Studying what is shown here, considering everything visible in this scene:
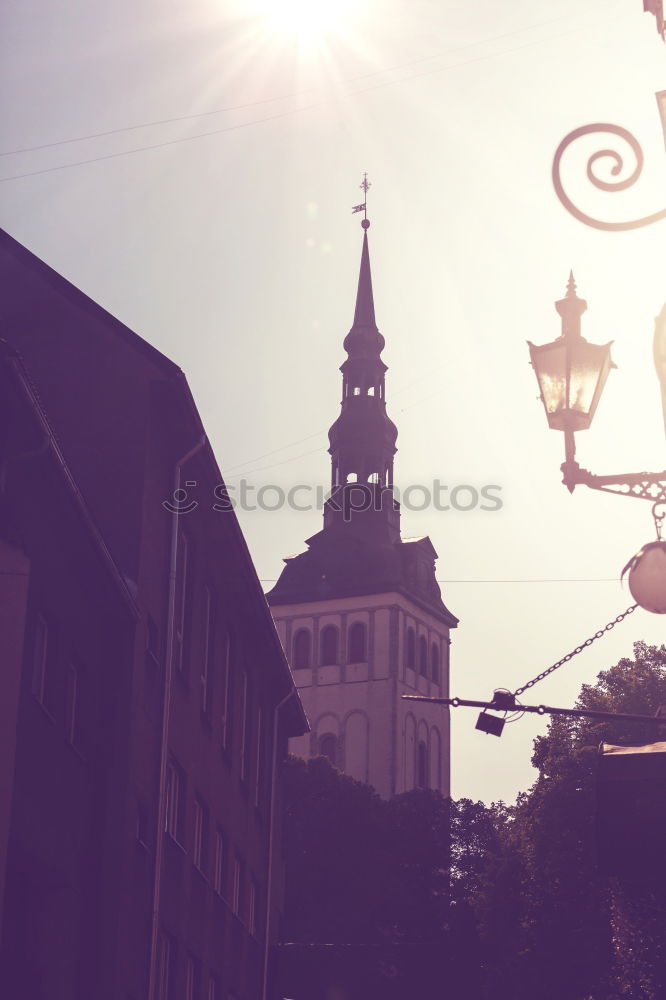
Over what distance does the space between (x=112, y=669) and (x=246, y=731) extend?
11.9 meters

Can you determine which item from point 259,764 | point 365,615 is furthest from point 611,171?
point 365,615

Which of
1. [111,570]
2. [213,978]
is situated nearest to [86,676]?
[111,570]

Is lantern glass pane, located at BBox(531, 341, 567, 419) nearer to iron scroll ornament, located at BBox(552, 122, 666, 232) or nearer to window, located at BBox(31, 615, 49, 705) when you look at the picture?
iron scroll ornament, located at BBox(552, 122, 666, 232)

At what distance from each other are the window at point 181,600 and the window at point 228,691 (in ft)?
12.6

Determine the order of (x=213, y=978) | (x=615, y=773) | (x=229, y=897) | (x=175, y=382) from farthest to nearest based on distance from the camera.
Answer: (x=229, y=897)
(x=213, y=978)
(x=175, y=382)
(x=615, y=773)

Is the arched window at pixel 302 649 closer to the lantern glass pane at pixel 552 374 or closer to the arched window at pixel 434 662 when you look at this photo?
the arched window at pixel 434 662

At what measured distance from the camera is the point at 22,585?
13414mm

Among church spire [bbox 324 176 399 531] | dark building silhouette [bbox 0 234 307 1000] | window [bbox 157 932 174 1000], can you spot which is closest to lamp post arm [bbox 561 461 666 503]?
dark building silhouette [bbox 0 234 307 1000]

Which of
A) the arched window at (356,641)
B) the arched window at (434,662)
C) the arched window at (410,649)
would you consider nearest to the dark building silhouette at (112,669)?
the arched window at (356,641)

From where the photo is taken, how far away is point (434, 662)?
301 feet

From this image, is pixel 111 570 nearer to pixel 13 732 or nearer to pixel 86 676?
pixel 86 676

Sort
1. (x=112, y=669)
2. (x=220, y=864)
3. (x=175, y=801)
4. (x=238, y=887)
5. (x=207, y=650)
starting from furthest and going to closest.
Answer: (x=238, y=887) < (x=220, y=864) < (x=207, y=650) < (x=175, y=801) < (x=112, y=669)

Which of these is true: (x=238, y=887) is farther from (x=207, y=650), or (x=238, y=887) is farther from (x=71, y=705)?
(x=71, y=705)

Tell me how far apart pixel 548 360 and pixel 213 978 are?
62.5 feet
